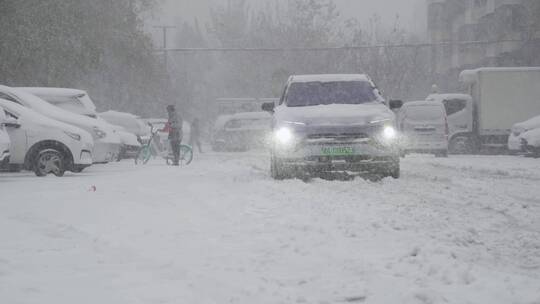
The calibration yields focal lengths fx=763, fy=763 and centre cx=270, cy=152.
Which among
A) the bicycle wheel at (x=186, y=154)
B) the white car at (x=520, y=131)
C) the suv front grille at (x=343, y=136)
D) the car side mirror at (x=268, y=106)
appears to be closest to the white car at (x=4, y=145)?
the car side mirror at (x=268, y=106)

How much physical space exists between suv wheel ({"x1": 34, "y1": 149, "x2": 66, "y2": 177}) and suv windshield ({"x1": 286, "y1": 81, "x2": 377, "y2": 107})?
15.5ft

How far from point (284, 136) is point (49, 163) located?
525cm

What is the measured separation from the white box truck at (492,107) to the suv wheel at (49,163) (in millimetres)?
16606

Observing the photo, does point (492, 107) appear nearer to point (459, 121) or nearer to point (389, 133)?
point (459, 121)

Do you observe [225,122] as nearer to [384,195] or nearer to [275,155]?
[275,155]

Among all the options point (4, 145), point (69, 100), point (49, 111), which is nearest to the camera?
point (4, 145)

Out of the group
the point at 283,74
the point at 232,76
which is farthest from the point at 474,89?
the point at 232,76

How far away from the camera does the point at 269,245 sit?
653 centimetres

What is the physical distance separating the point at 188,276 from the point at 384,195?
555cm

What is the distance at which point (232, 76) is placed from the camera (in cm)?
6981

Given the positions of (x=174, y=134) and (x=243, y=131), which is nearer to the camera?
(x=174, y=134)

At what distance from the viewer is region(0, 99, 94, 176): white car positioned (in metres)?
14.7

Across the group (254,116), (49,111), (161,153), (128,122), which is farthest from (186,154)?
(254,116)

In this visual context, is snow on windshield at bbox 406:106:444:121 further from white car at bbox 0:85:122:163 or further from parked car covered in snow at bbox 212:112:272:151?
white car at bbox 0:85:122:163
